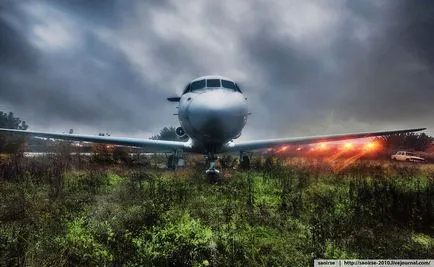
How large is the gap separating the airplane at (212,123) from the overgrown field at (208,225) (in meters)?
2.50

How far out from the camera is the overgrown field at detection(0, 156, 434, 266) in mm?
4832

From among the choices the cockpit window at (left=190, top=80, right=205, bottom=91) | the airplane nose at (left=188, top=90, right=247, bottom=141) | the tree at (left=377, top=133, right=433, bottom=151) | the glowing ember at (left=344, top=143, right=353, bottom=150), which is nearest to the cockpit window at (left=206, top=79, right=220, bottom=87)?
the cockpit window at (left=190, top=80, right=205, bottom=91)

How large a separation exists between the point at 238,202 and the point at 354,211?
2.61 metres

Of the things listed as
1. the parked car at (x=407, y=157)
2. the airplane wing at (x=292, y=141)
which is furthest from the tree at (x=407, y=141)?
the airplane wing at (x=292, y=141)

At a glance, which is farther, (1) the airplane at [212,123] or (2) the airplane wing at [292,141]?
(2) the airplane wing at [292,141]

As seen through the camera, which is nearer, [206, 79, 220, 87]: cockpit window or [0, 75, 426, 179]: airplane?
[0, 75, 426, 179]: airplane

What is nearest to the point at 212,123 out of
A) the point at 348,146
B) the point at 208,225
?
the point at 208,225

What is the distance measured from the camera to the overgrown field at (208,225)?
4.83 metres

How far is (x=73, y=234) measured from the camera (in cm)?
565

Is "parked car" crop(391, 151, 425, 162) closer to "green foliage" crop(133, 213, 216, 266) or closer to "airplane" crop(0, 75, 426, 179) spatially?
"airplane" crop(0, 75, 426, 179)

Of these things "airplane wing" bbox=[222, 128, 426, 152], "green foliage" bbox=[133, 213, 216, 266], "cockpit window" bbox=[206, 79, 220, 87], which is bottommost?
"green foliage" bbox=[133, 213, 216, 266]

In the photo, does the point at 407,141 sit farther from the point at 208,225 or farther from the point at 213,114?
the point at 208,225

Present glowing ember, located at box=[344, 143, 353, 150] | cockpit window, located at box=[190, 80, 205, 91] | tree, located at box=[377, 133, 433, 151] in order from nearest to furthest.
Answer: cockpit window, located at box=[190, 80, 205, 91] → glowing ember, located at box=[344, 143, 353, 150] → tree, located at box=[377, 133, 433, 151]

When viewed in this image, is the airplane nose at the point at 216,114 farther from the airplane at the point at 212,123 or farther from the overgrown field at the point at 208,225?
the overgrown field at the point at 208,225
